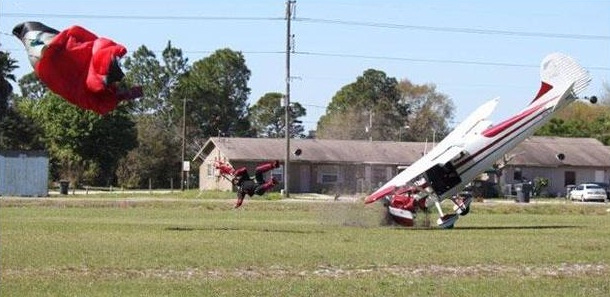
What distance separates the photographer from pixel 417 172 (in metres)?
41.0

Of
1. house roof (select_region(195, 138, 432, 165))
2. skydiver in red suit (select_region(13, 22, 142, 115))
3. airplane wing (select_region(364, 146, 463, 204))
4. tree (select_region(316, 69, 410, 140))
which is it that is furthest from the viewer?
tree (select_region(316, 69, 410, 140))

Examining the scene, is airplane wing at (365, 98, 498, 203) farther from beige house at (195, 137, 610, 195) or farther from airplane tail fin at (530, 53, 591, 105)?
beige house at (195, 137, 610, 195)

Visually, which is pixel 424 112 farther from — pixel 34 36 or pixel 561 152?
pixel 34 36

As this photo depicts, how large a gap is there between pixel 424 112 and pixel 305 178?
186 ft

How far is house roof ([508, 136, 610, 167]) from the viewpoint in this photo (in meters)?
104

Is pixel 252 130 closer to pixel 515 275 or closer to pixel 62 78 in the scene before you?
pixel 515 275

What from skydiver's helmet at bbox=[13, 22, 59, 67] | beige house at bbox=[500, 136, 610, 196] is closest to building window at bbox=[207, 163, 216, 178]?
beige house at bbox=[500, 136, 610, 196]

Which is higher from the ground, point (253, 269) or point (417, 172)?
point (417, 172)

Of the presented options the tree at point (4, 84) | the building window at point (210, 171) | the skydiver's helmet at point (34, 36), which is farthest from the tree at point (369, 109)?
the skydiver's helmet at point (34, 36)

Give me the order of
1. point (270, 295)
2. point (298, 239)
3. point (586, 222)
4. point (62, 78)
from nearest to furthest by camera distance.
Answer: point (62, 78)
point (270, 295)
point (298, 239)
point (586, 222)

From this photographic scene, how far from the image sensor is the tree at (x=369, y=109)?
141750mm

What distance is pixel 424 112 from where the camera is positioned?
503ft

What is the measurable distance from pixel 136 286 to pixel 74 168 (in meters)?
89.7

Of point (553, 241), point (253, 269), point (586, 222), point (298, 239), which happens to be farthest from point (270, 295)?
point (586, 222)
